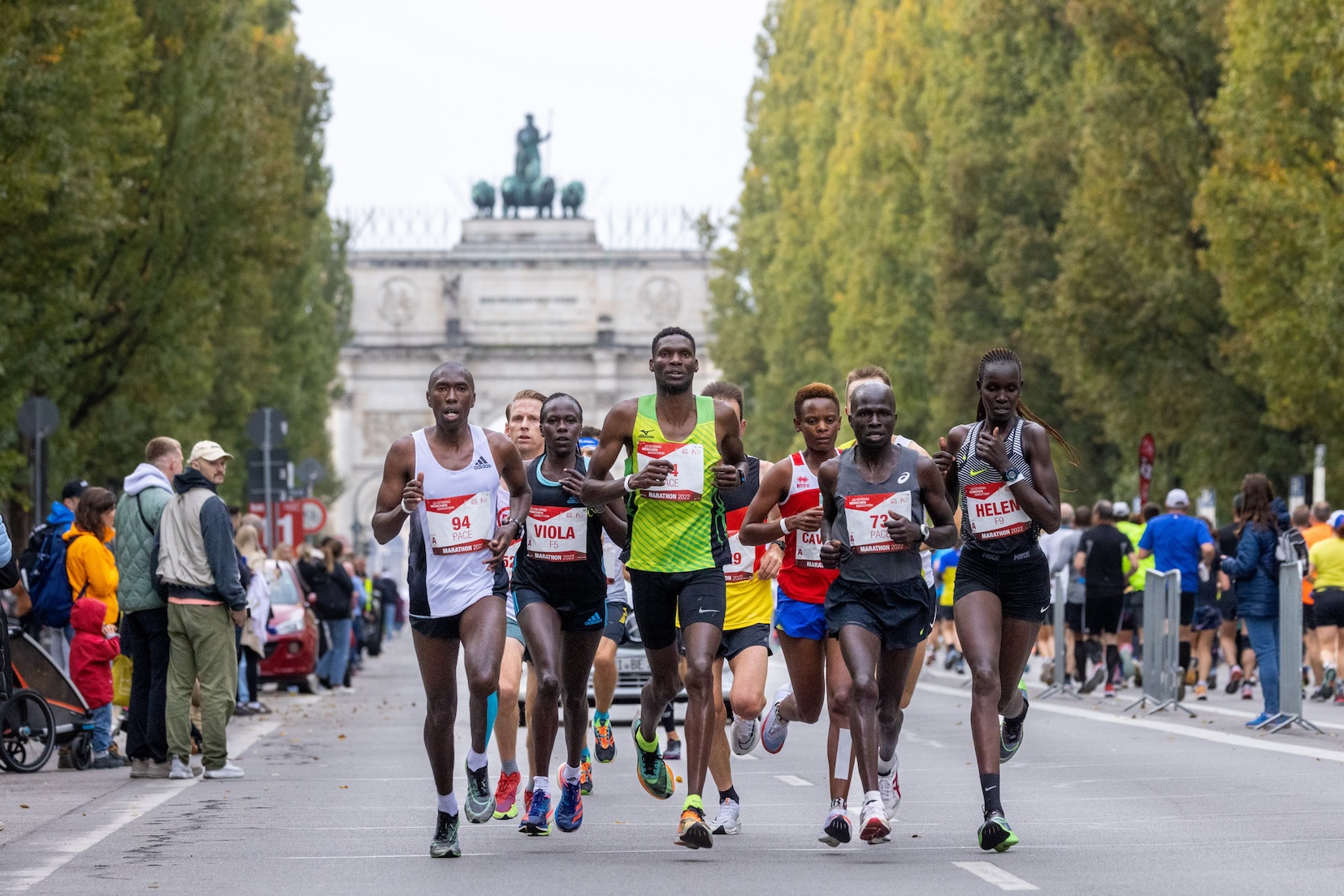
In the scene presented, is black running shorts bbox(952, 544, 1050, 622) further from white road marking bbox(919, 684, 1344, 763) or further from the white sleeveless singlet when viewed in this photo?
white road marking bbox(919, 684, 1344, 763)

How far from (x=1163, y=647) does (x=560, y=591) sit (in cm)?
1122

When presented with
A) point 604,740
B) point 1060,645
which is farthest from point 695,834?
point 1060,645

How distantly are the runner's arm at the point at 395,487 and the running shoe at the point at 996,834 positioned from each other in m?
2.61

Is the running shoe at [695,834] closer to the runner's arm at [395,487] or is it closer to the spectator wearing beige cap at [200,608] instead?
the runner's arm at [395,487]

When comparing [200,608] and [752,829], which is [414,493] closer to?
[752,829]

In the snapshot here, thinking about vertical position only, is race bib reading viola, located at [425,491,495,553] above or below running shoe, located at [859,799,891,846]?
above

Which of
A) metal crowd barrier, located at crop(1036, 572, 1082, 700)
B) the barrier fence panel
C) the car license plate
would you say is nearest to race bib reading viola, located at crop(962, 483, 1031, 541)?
the barrier fence panel

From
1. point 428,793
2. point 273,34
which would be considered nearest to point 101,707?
point 428,793

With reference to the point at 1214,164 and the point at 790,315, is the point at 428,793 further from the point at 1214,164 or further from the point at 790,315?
the point at 790,315

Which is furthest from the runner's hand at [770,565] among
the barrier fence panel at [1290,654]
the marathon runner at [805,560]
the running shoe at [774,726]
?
the barrier fence panel at [1290,654]

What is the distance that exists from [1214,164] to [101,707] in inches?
824

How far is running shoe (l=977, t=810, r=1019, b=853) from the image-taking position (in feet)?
32.4

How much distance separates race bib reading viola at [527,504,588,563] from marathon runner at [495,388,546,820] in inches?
4.0

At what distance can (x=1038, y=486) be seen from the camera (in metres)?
10.4
